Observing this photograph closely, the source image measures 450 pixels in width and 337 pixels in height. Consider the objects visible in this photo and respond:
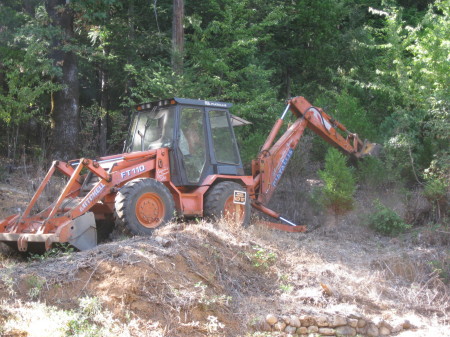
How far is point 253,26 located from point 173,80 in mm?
3938

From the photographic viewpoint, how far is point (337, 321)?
690 cm

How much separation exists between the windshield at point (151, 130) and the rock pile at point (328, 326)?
4.02 metres

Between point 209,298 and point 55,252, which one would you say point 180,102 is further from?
point 209,298

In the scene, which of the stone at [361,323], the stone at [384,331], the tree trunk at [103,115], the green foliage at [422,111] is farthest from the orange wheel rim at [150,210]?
the tree trunk at [103,115]

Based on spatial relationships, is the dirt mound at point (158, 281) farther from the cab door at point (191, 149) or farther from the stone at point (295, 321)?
the cab door at point (191, 149)

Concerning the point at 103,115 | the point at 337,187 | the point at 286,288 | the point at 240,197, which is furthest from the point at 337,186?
the point at 103,115

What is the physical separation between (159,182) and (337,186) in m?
4.62

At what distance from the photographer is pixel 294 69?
20797 millimetres

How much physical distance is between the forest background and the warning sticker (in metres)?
3.73

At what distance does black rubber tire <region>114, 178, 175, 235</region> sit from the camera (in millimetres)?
8312

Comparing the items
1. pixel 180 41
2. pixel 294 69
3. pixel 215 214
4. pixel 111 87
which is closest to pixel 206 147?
pixel 215 214

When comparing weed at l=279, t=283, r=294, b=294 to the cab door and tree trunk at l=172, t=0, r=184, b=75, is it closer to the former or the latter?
the cab door

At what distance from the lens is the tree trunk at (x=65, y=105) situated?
1555 centimetres

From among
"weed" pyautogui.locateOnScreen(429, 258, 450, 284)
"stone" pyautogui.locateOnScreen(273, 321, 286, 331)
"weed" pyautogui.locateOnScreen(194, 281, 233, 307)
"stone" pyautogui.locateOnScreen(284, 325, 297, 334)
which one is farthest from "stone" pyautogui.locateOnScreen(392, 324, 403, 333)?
"weed" pyautogui.locateOnScreen(194, 281, 233, 307)
